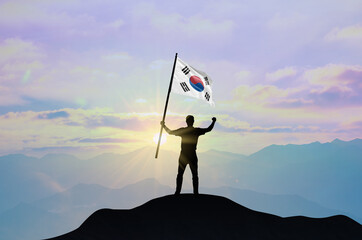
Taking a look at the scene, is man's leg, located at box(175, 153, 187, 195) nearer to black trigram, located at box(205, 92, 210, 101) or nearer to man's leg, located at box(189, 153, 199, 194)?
man's leg, located at box(189, 153, 199, 194)

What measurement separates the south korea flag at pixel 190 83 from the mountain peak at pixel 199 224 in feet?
16.8

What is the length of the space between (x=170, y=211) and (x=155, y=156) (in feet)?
8.78

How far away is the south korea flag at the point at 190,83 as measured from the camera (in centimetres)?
1865

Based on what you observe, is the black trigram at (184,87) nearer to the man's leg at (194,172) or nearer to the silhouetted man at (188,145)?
the silhouetted man at (188,145)

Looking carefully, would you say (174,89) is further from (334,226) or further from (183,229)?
(334,226)

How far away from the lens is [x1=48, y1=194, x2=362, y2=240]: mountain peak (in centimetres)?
1619

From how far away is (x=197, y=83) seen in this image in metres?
19.2

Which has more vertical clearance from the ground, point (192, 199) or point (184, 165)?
point (184, 165)

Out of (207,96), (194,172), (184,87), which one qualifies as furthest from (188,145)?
(207,96)

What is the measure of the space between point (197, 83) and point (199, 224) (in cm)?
697

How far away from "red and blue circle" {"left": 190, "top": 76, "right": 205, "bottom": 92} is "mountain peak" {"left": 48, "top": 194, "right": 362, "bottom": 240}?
5432mm

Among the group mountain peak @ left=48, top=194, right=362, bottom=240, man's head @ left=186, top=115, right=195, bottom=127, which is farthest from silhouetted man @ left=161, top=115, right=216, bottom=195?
mountain peak @ left=48, top=194, right=362, bottom=240

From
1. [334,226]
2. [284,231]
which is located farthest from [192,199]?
[334,226]

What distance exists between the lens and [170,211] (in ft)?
57.9
